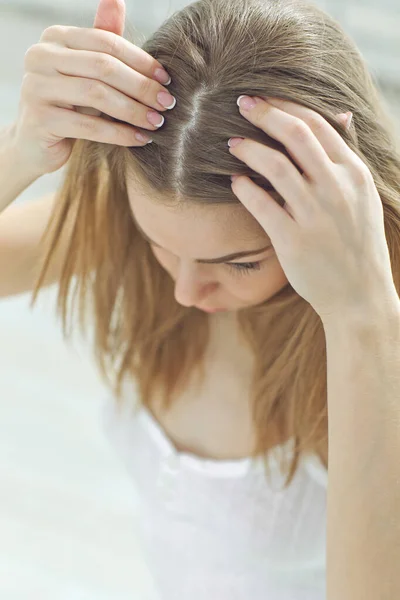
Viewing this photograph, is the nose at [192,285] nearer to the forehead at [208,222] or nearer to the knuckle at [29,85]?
the forehead at [208,222]

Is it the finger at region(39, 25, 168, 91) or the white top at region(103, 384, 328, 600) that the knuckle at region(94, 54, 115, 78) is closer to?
the finger at region(39, 25, 168, 91)

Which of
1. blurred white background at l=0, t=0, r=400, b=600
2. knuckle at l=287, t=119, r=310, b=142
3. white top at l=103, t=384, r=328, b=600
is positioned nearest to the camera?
knuckle at l=287, t=119, r=310, b=142

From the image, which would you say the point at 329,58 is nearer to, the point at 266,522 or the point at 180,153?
the point at 180,153

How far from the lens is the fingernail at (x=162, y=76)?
707 mm

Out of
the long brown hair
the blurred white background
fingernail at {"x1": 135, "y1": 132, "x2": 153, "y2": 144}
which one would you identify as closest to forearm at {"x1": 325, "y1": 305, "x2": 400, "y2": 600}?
the long brown hair

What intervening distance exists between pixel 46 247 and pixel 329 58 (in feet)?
1.46

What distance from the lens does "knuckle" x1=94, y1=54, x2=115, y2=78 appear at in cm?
69

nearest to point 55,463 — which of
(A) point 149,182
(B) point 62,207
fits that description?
(B) point 62,207

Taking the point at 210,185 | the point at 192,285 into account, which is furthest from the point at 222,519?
the point at 210,185

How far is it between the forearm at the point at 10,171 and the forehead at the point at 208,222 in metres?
0.18

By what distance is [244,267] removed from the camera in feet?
2.60

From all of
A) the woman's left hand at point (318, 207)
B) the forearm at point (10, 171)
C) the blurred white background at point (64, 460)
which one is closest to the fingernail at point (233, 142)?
the woman's left hand at point (318, 207)

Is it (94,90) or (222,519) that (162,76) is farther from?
(222,519)

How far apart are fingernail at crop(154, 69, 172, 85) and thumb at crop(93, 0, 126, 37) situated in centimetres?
5
